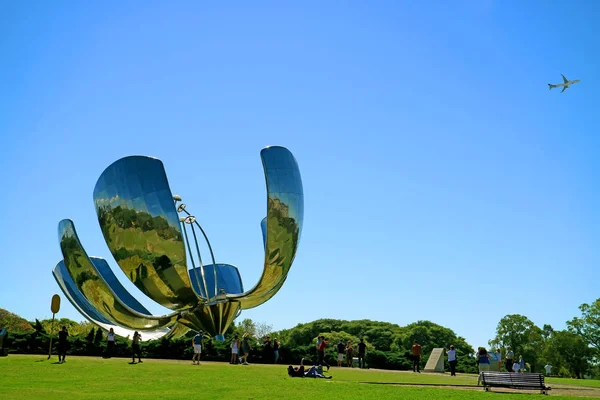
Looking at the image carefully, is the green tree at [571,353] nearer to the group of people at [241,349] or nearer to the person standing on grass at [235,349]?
the group of people at [241,349]

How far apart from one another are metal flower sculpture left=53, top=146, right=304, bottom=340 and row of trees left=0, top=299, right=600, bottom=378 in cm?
287

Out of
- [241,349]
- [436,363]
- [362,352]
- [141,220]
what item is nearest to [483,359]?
[362,352]

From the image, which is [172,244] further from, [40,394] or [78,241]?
[40,394]

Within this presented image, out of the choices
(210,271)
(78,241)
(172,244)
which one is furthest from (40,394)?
(210,271)

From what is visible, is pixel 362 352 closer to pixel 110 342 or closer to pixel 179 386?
pixel 110 342

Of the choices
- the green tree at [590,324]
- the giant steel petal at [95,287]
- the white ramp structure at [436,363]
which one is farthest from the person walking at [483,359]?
the green tree at [590,324]

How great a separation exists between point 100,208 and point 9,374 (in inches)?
239

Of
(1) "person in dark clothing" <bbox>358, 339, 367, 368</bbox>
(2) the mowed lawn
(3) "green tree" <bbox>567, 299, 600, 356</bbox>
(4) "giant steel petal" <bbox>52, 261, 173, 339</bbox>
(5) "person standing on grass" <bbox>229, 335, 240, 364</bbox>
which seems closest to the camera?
(2) the mowed lawn

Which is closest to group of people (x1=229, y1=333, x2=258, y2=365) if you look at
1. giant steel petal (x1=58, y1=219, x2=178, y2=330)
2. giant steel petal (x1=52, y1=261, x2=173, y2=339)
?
giant steel petal (x1=58, y1=219, x2=178, y2=330)

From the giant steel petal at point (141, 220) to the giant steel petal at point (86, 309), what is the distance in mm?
6515

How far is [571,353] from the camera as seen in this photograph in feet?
176

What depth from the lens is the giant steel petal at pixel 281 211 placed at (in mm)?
19344

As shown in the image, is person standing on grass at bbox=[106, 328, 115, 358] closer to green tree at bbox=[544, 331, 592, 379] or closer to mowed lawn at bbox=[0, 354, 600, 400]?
mowed lawn at bbox=[0, 354, 600, 400]

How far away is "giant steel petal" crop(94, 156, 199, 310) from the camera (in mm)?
18859
